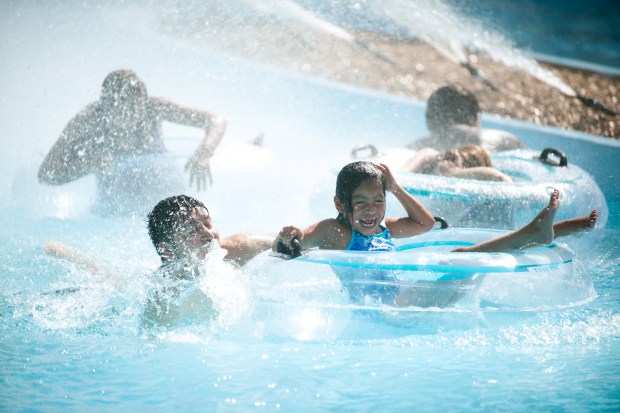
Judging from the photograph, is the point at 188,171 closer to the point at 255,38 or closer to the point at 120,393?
the point at 120,393

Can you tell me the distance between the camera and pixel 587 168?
6.32 m

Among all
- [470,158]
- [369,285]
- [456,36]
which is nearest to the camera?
[369,285]

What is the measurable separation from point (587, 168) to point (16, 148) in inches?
185

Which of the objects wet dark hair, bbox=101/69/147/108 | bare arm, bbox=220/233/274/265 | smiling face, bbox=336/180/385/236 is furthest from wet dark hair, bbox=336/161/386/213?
wet dark hair, bbox=101/69/147/108

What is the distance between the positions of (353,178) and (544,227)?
802 millimetres

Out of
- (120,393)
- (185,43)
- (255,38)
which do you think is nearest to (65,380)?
(120,393)

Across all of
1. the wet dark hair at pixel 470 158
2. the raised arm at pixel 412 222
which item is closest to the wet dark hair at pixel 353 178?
the raised arm at pixel 412 222

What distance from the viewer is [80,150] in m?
5.05

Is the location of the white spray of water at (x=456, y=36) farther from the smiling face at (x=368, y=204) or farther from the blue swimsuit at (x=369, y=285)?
the blue swimsuit at (x=369, y=285)

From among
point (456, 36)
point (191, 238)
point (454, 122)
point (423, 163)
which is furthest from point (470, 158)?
point (456, 36)

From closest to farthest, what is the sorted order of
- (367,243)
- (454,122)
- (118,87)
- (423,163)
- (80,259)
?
(367,243) → (80,259) → (423,163) → (118,87) → (454,122)

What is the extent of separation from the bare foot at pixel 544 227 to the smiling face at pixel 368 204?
2.06 ft

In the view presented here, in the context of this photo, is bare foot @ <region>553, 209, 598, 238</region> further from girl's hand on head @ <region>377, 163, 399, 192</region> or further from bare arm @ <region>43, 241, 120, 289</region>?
bare arm @ <region>43, 241, 120, 289</region>

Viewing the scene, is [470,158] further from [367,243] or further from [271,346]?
[271,346]
